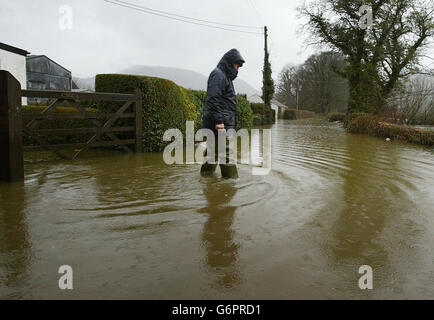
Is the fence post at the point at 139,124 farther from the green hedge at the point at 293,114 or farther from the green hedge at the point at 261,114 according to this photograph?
the green hedge at the point at 293,114

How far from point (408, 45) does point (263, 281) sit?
27.8 m

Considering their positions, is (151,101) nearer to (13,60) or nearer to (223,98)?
(223,98)

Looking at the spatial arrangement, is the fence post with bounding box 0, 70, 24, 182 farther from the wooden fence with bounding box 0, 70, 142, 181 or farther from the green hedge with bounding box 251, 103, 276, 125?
the green hedge with bounding box 251, 103, 276, 125

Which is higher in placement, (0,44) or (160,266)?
(0,44)

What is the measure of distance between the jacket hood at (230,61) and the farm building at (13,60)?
17.9 meters

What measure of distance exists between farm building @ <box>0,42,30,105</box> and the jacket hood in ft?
58.6

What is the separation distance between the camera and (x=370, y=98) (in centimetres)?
2517

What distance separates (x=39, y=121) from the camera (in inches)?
295

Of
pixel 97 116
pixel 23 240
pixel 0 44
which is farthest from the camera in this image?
pixel 0 44

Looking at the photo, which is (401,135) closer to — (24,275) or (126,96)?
(126,96)

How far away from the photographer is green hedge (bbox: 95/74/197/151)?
9.49 metres

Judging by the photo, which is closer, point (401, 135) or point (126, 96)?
point (126, 96)
